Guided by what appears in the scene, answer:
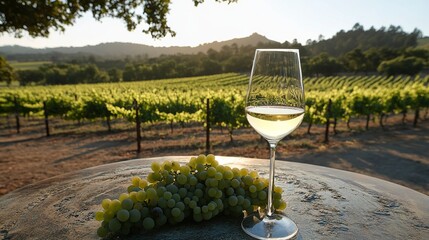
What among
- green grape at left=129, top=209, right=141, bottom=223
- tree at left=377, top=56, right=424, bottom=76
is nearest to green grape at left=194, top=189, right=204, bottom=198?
green grape at left=129, top=209, right=141, bottom=223

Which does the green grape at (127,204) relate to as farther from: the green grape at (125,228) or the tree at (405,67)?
the tree at (405,67)

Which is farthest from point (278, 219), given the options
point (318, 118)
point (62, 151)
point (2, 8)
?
point (318, 118)

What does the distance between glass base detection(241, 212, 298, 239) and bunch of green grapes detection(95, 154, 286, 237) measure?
7cm

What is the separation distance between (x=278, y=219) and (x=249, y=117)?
1.22ft

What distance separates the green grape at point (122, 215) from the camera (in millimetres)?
1025

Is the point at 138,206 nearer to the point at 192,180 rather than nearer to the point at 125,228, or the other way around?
the point at 125,228

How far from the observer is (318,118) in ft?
44.2

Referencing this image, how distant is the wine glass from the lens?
3.72ft

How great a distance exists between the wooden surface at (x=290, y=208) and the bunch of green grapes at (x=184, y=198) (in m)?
0.04

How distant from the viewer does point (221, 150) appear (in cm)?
1095

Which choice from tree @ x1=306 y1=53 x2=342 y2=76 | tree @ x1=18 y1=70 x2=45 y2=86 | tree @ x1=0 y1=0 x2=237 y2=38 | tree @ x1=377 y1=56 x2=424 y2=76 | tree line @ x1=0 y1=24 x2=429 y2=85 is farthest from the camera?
tree @ x1=18 y1=70 x2=45 y2=86

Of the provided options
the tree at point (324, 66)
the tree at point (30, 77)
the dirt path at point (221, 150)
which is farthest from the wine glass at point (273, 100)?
the tree at point (30, 77)

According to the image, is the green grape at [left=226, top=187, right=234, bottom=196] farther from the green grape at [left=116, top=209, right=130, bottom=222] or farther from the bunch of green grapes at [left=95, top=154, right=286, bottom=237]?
the green grape at [left=116, top=209, right=130, bottom=222]

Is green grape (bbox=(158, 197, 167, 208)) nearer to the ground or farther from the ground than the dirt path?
farther from the ground
